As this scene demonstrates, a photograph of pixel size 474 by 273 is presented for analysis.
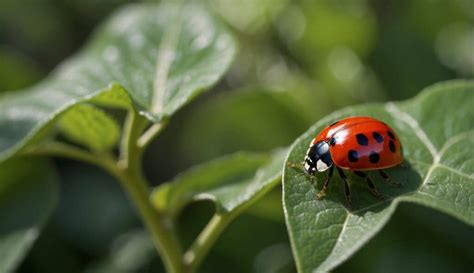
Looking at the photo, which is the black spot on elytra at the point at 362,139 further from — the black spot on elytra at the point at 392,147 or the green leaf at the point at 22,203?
the green leaf at the point at 22,203

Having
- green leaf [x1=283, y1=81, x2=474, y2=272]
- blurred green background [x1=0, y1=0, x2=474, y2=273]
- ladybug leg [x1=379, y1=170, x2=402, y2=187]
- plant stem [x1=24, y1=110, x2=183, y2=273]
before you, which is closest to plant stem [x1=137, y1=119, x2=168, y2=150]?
plant stem [x1=24, y1=110, x2=183, y2=273]

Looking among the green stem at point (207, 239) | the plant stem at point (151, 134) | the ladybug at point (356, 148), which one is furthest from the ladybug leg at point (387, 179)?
the plant stem at point (151, 134)

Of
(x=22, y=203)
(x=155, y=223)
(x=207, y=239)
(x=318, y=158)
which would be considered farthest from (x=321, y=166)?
(x=22, y=203)

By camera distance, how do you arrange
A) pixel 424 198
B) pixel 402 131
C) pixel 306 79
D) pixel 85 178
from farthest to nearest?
pixel 85 178 < pixel 306 79 < pixel 402 131 < pixel 424 198

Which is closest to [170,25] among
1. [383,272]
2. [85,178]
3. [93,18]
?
[383,272]

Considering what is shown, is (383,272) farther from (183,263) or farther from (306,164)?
(306,164)

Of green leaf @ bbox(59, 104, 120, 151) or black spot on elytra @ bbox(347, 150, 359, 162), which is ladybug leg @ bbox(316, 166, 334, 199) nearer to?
black spot on elytra @ bbox(347, 150, 359, 162)
